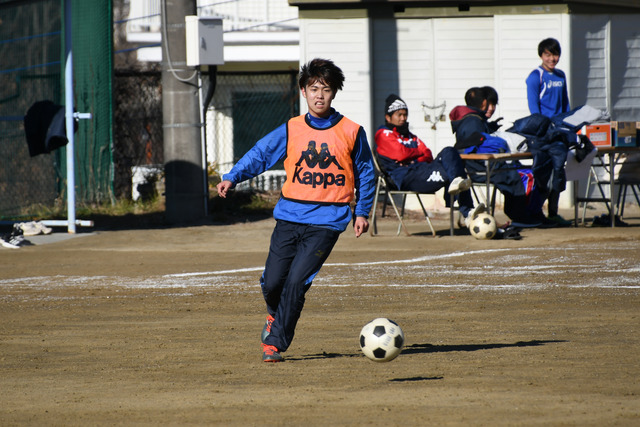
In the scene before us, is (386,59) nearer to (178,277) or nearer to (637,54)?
(637,54)

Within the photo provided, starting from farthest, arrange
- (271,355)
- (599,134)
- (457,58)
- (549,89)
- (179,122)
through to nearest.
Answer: (457,58), (179,122), (549,89), (599,134), (271,355)

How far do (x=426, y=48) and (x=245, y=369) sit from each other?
39.2 feet

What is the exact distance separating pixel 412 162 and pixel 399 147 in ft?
0.99

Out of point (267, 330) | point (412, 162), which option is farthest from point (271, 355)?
point (412, 162)

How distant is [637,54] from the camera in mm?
17422

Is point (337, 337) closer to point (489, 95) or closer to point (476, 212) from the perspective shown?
point (476, 212)

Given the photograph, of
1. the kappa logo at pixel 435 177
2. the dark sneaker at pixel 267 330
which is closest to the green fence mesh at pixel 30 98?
the kappa logo at pixel 435 177

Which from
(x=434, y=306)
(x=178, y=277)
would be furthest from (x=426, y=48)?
(x=434, y=306)

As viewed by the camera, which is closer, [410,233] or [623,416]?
[623,416]

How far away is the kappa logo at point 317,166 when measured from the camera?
612 centimetres

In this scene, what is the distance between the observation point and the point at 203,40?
50.3 feet

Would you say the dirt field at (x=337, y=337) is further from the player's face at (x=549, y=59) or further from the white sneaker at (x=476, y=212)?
the player's face at (x=549, y=59)

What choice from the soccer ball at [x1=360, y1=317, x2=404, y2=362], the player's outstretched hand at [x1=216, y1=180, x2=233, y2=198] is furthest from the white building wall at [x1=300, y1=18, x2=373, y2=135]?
the soccer ball at [x1=360, y1=317, x2=404, y2=362]

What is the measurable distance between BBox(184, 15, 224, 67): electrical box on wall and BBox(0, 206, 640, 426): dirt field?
159 inches
